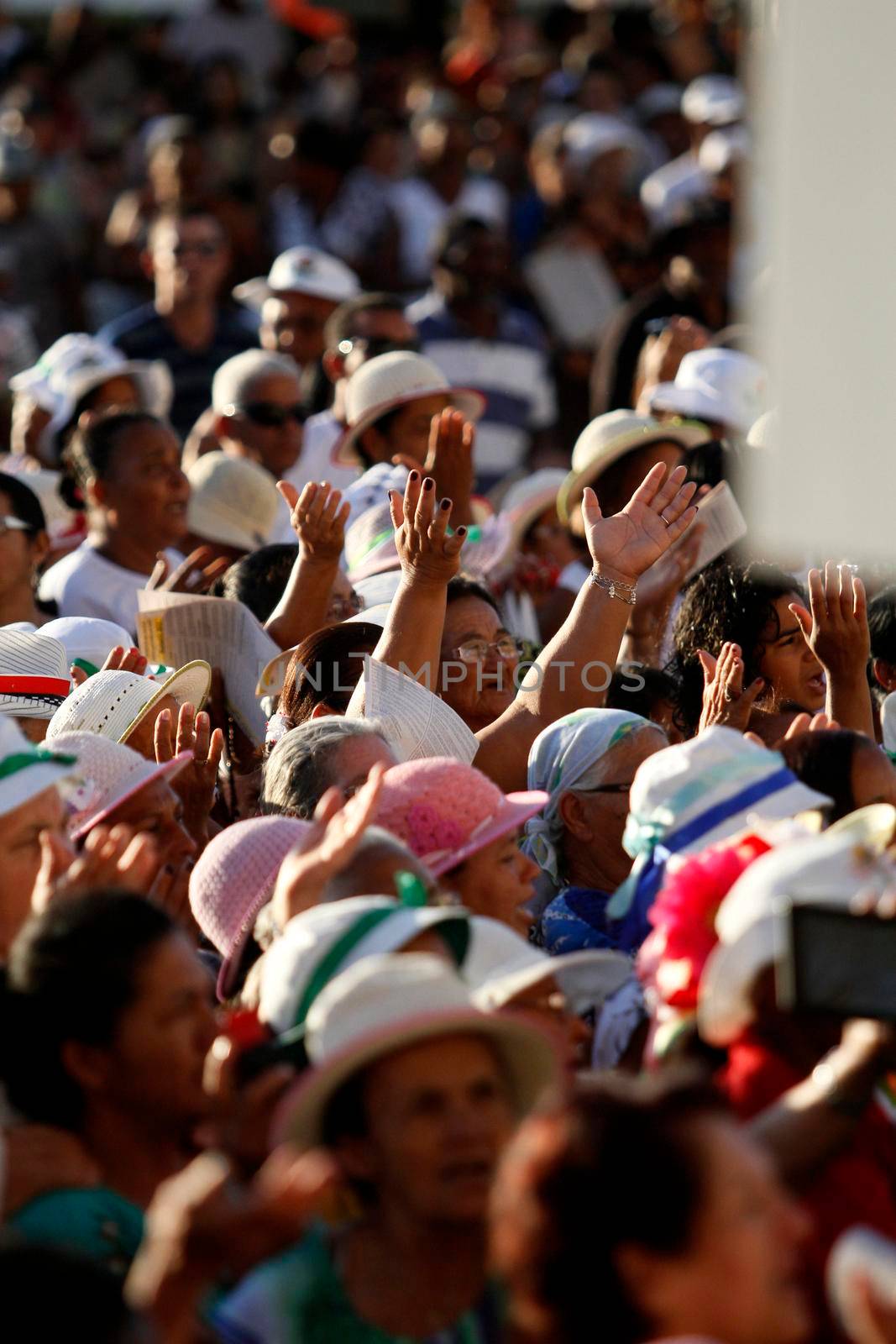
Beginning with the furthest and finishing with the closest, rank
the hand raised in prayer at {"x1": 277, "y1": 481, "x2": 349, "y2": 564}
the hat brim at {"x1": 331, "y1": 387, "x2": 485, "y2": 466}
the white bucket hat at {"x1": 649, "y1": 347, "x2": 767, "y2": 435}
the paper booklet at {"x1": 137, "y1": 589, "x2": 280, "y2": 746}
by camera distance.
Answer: the white bucket hat at {"x1": 649, "y1": 347, "x2": 767, "y2": 435}, the hat brim at {"x1": 331, "y1": 387, "x2": 485, "y2": 466}, the paper booklet at {"x1": 137, "y1": 589, "x2": 280, "y2": 746}, the hand raised in prayer at {"x1": 277, "y1": 481, "x2": 349, "y2": 564}

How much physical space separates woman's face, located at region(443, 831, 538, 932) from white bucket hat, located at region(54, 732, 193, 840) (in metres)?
0.78

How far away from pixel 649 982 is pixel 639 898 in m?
0.44

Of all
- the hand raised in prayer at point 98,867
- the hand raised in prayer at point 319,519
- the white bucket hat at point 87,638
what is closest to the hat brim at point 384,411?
the white bucket hat at point 87,638

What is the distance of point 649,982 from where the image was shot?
143 inches

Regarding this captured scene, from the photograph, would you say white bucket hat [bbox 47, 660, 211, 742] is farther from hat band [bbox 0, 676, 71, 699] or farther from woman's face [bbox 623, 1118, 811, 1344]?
woman's face [bbox 623, 1118, 811, 1344]

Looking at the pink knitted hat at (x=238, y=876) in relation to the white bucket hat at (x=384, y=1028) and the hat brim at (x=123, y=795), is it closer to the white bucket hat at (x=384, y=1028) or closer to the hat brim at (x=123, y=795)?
the hat brim at (x=123, y=795)

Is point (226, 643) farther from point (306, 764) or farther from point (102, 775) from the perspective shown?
point (306, 764)

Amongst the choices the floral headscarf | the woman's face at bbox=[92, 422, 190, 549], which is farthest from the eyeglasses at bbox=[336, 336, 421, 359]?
the floral headscarf

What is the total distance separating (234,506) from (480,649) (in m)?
2.01

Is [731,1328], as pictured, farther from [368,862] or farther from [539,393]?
[539,393]

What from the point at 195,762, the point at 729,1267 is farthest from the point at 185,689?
the point at 729,1267

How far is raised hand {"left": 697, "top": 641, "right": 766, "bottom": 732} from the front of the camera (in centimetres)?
511

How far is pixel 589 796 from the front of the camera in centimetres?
496

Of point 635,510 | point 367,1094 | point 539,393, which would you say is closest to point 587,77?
point 539,393
